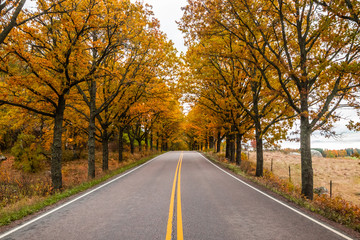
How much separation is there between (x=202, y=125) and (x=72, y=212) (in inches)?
1070

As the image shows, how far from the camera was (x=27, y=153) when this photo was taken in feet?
60.8

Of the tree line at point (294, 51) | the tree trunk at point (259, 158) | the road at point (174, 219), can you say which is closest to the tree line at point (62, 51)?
the tree line at point (294, 51)

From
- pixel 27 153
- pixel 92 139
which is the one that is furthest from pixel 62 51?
pixel 27 153

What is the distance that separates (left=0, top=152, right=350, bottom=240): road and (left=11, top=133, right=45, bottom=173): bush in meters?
14.1

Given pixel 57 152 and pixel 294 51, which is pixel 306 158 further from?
pixel 57 152

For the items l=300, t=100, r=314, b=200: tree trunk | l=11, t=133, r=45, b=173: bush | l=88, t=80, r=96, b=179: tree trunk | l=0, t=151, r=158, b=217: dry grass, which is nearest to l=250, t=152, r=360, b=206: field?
A: l=300, t=100, r=314, b=200: tree trunk

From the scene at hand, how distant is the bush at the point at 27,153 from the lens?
1827 centimetres

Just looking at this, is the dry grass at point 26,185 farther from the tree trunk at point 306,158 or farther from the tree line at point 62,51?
the tree trunk at point 306,158

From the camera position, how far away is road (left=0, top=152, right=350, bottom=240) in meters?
4.54

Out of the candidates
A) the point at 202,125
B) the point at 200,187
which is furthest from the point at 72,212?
the point at 202,125

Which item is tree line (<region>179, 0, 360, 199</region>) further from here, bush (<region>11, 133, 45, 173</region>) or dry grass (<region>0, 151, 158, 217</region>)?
bush (<region>11, 133, 45, 173</region>)

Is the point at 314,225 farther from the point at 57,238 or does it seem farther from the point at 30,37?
the point at 30,37

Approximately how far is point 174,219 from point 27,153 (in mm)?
19133

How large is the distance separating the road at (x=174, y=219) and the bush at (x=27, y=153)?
14105 mm
